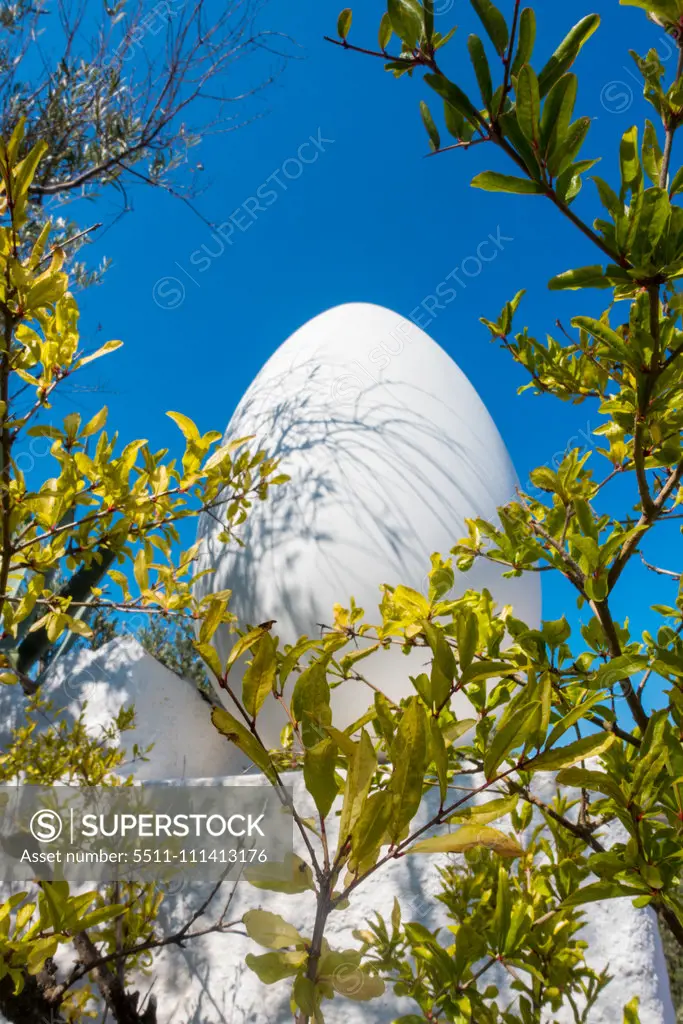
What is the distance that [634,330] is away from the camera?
58 centimetres

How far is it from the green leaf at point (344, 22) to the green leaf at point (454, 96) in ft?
0.65

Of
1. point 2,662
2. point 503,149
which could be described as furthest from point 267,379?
point 503,149

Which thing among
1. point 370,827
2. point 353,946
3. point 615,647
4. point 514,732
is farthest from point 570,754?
point 353,946

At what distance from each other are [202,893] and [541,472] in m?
2.43

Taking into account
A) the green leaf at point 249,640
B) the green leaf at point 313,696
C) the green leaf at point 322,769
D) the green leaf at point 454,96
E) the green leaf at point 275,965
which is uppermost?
the green leaf at point 454,96

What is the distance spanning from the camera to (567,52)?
1.49ft

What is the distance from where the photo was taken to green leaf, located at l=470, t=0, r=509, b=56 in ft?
1.37

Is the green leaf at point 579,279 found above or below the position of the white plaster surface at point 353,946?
above

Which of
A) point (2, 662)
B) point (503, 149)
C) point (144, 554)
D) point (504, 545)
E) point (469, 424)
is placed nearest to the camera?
point (503, 149)

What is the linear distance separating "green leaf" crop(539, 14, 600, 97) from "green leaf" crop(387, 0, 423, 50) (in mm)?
115

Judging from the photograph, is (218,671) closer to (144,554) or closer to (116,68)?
(144,554)

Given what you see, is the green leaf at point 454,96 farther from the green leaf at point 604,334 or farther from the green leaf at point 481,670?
the green leaf at point 481,670

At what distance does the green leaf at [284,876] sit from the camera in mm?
440

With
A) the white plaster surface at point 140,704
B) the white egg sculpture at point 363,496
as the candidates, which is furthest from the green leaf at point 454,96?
the white plaster surface at point 140,704
